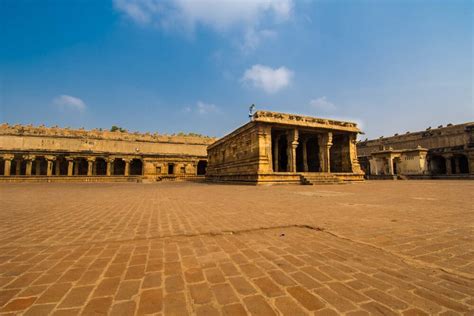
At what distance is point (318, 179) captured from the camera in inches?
679

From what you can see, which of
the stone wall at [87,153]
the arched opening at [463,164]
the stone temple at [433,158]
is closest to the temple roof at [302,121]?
the stone temple at [433,158]

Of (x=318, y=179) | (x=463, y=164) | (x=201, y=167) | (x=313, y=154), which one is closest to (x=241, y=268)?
(x=318, y=179)

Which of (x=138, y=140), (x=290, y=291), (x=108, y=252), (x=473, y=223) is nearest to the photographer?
(x=290, y=291)

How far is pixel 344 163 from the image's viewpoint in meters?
21.9

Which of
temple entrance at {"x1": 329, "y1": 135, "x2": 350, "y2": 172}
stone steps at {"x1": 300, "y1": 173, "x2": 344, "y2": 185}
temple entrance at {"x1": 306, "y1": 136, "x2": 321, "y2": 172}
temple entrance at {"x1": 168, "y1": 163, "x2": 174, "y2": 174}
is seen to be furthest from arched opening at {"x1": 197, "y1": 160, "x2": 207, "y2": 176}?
stone steps at {"x1": 300, "y1": 173, "x2": 344, "y2": 185}

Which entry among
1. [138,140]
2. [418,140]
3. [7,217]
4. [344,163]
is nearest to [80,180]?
[138,140]

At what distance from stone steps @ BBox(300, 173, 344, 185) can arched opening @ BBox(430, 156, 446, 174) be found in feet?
83.9

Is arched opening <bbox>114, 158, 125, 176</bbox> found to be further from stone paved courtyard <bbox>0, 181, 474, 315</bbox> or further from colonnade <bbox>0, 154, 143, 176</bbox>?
stone paved courtyard <bbox>0, 181, 474, 315</bbox>

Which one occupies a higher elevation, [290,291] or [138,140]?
[138,140]

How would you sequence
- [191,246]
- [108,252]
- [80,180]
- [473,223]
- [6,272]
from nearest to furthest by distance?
[6,272] → [108,252] → [191,246] → [473,223] → [80,180]

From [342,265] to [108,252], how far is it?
2.85 meters

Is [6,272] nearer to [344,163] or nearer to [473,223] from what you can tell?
[473,223]

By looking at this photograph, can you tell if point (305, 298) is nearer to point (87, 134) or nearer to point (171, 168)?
point (171, 168)

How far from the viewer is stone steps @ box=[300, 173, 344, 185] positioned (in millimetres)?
16875
